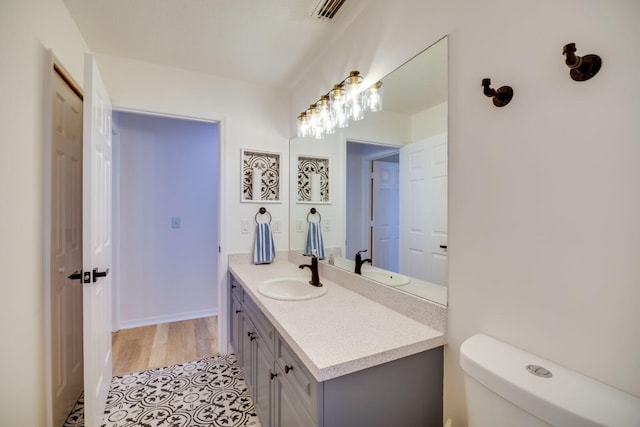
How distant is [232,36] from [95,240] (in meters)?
1.41

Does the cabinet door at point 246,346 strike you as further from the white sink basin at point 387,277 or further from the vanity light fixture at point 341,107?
the vanity light fixture at point 341,107

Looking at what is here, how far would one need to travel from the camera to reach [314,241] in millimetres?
2211

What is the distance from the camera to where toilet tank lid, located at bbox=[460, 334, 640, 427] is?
2.01ft

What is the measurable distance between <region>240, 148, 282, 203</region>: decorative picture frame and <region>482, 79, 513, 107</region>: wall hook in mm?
1837

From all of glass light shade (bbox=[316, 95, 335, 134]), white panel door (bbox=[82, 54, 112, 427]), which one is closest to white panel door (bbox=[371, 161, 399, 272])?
glass light shade (bbox=[316, 95, 335, 134])

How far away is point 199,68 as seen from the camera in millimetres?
2236

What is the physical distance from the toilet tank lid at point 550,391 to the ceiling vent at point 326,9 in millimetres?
1641

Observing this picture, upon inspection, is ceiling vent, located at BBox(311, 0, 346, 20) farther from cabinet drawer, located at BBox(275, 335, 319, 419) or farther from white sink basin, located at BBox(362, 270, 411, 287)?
cabinet drawer, located at BBox(275, 335, 319, 419)

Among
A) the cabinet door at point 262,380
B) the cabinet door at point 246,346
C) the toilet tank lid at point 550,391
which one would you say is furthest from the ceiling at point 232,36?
the cabinet door at point 246,346

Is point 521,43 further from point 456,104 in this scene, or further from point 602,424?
point 602,424

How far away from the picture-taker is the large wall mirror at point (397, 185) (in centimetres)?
119

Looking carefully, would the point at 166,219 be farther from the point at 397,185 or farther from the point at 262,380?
the point at 397,185

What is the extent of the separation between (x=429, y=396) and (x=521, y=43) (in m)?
1.22

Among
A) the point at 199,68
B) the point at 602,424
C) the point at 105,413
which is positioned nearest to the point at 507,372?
the point at 602,424
